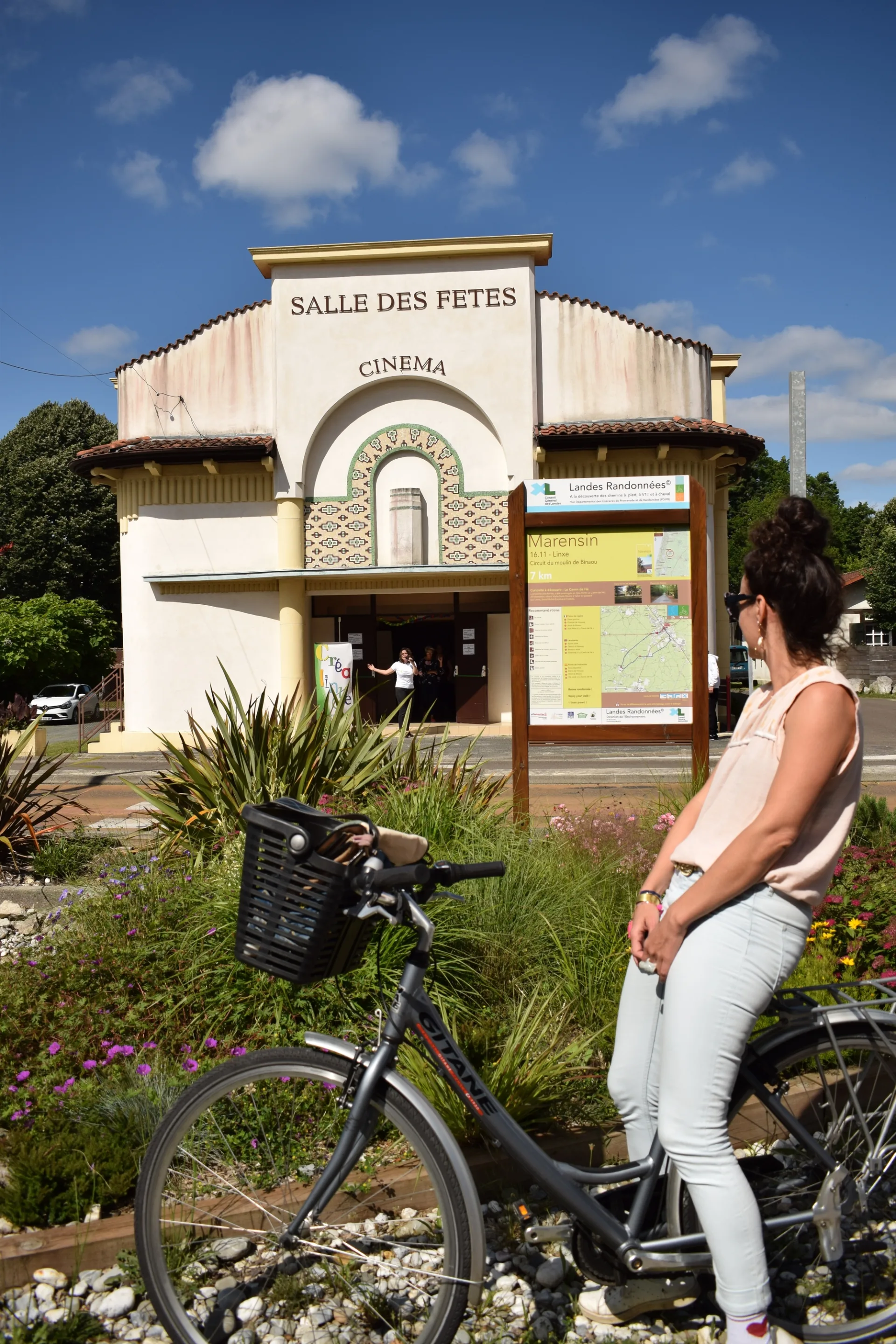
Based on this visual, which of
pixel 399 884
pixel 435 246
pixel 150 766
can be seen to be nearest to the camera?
pixel 399 884

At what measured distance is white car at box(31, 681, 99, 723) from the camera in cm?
3369

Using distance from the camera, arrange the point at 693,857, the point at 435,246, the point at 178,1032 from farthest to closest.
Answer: the point at 435,246 < the point at 178,1032 < the point at 693,857

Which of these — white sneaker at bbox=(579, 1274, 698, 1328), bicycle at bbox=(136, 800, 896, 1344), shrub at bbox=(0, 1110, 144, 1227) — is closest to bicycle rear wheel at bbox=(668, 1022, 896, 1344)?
bicycle at bbox=(136, 800, 896, 1344)

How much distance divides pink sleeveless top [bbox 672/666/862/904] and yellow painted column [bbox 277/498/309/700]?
19492 mm

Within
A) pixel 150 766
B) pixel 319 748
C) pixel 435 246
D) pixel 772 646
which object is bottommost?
pixel 150 766

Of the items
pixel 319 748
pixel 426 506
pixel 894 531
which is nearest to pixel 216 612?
pixel 426 506

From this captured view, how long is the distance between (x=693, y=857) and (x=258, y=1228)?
1.43 metres

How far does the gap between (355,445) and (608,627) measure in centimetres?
1613

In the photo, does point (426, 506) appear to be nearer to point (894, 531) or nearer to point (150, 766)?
point (150, 766)

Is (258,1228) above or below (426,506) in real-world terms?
below

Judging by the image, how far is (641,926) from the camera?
8.72 ft

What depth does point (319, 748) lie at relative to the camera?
239 inches

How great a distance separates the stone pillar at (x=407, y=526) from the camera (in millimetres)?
21688

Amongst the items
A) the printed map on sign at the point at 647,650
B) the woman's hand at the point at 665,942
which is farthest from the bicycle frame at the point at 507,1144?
the printed map on sign at the point at 647,650
